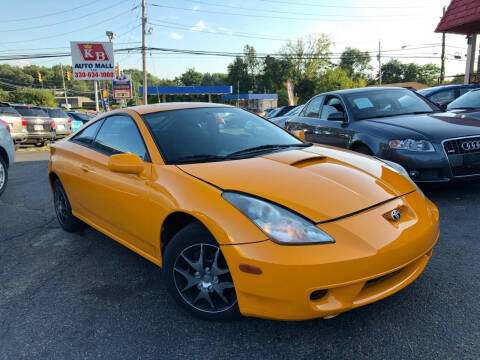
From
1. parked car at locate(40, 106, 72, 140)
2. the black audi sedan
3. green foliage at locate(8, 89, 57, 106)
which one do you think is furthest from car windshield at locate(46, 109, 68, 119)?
green foliage at locate(8, 89, 57, 106)

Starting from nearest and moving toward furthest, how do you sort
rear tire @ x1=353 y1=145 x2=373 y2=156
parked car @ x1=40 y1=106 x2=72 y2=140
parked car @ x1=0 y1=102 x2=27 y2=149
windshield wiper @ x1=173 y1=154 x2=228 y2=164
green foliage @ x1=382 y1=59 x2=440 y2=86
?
windshield wiper @ x1=173 y1=154 x2=228 y2=164, rear tire @ x1=353 y1=145 x2=373 y2=156, parked car @ x1=0 y1=102 x2=27 y2=149, parked car @ x1=40 y1=106 x2=72 y2=140, green foliage @ x1=382 y1=59 x2=440 y2=86

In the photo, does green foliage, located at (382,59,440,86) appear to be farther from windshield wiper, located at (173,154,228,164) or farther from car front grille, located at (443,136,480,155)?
windshield wiper, located at (173,154,228,164)

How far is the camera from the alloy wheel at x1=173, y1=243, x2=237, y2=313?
207 centimetres

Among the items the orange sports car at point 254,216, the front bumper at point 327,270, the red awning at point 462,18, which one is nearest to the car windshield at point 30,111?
the orange sports car at point 254,216

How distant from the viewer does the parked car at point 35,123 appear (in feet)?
41.4

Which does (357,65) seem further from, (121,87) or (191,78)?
(121,87)

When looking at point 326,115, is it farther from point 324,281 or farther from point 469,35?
point 469,35

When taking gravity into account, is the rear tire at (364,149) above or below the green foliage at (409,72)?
below

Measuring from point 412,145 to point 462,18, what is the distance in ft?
40.9

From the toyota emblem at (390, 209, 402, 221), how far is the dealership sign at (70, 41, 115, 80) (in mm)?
31409

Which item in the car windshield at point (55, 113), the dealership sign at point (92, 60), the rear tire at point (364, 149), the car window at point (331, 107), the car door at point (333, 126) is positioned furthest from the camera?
the dealership sign at point (92, 60)

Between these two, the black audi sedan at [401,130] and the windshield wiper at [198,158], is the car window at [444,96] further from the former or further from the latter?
the windshield wiper at [198,158]

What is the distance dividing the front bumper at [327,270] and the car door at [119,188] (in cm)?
91

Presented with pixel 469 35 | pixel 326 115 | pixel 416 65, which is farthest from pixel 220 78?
pixel 326 115
